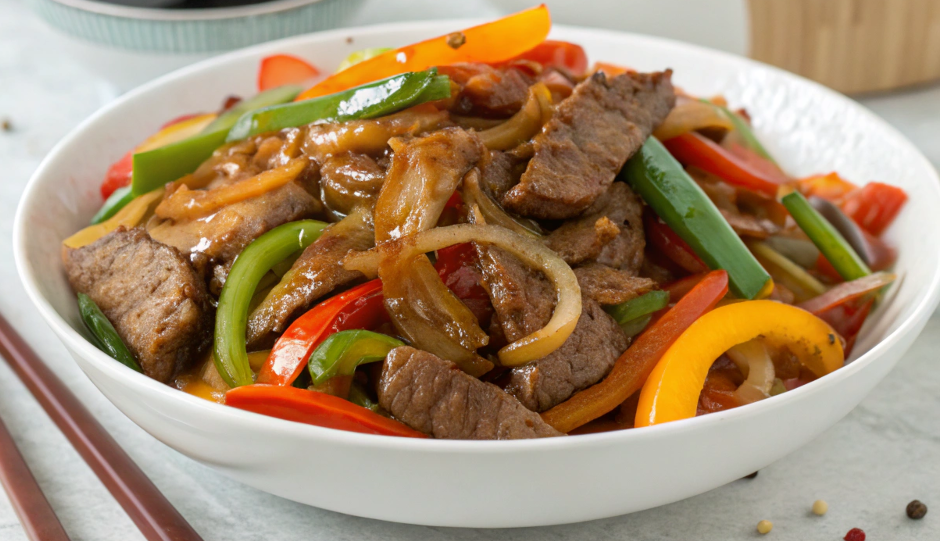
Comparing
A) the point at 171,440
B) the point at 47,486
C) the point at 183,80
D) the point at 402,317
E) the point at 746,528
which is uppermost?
the point at 183,80

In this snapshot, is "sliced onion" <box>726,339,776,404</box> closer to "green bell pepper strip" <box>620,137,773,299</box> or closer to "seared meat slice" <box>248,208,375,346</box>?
"green bell pepper strip" <box>620,137,773,299</box>

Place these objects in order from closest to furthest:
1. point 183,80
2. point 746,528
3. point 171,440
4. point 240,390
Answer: point 240,390, point 171,440, point 746,528, point 183,80

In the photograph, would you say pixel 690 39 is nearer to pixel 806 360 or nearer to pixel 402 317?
pixel 806 360

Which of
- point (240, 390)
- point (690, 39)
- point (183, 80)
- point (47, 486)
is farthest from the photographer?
point (690, 39)

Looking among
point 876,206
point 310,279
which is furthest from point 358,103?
point 876,206

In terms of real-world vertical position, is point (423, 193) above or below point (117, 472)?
above

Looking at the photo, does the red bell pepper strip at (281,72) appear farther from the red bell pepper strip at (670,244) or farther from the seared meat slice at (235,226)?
the red bell pepper strip at (670,244)

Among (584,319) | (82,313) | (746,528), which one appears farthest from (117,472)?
(746,528)

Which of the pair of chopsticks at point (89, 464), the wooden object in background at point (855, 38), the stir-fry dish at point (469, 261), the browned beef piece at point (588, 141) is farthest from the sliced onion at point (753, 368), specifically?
the wooden object in background at point (855, 38)
